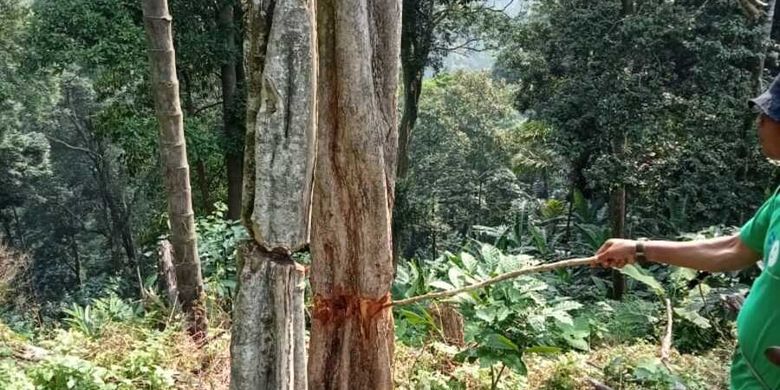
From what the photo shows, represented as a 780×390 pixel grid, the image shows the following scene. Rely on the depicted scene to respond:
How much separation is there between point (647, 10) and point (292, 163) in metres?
A: 10.5

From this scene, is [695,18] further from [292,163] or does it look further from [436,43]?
[292,163]

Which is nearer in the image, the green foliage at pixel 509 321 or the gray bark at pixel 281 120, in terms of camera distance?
the gray bark at pixel 281 120

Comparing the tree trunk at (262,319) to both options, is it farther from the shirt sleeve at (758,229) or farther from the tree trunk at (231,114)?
the tree trunk at (231,114)

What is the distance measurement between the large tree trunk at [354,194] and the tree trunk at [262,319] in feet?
1.73

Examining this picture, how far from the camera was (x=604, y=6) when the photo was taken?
36.0 feet

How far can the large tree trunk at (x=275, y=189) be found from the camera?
1905mm

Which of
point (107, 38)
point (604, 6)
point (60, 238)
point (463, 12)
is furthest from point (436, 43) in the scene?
point (60, 238)

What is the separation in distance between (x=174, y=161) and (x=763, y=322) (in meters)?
3.53

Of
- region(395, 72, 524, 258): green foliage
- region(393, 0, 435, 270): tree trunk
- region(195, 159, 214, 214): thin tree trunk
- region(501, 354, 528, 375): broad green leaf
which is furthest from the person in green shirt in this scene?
region(395, 72, 524, 258): green foliage

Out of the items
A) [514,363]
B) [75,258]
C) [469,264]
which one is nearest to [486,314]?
[514,363]

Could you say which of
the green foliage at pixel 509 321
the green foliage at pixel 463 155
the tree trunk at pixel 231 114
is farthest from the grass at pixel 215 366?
the green foliage at pixel 463 155

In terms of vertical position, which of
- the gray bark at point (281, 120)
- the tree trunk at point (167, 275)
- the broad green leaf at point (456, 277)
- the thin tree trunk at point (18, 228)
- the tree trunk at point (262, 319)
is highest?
the gray bark at point (281, 120)

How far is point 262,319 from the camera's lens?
203cm

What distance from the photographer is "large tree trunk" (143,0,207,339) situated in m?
4.07
